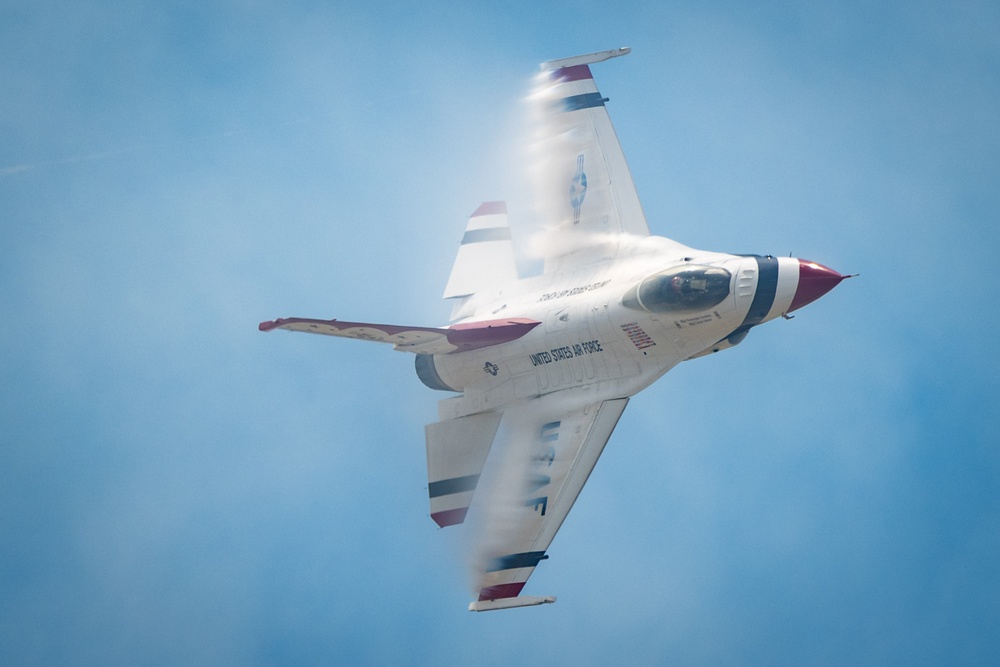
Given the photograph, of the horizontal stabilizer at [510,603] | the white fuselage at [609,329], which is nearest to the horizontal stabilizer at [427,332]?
the white fuselage at [609,329]

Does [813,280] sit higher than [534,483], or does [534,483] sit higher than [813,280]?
[813,280]

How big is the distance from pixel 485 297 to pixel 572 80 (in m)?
5.30

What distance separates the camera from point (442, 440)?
891 inches

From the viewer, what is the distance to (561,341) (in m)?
21.1

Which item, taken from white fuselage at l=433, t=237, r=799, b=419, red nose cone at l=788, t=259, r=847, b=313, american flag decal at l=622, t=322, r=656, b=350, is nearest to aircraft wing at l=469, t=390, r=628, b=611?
white fuselage at l=433, t=237, r=799, b=419

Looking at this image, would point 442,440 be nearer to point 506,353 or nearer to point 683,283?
point 506,353

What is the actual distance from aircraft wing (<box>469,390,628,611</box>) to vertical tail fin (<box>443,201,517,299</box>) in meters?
3.74

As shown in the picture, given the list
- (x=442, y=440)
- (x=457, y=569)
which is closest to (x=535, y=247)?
(x=442, y=440)

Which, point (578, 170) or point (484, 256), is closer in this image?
point (578, 170)

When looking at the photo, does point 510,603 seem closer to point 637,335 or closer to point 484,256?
point 637,335

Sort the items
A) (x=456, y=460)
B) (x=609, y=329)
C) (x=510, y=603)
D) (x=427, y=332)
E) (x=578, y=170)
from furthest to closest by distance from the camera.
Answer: (x=578, y=170)
(x=456, y=460)
(x=510, y=603)
(x=609, y=329)
(x=427, y=332)

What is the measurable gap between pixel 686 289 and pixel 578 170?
17.4 ft

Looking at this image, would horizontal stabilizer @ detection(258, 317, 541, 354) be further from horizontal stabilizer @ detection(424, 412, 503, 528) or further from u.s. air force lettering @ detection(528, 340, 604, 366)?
horizontal stabilizer @ detection(424, 412, 503, 528)

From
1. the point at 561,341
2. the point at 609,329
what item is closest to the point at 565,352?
the point at 561,341
